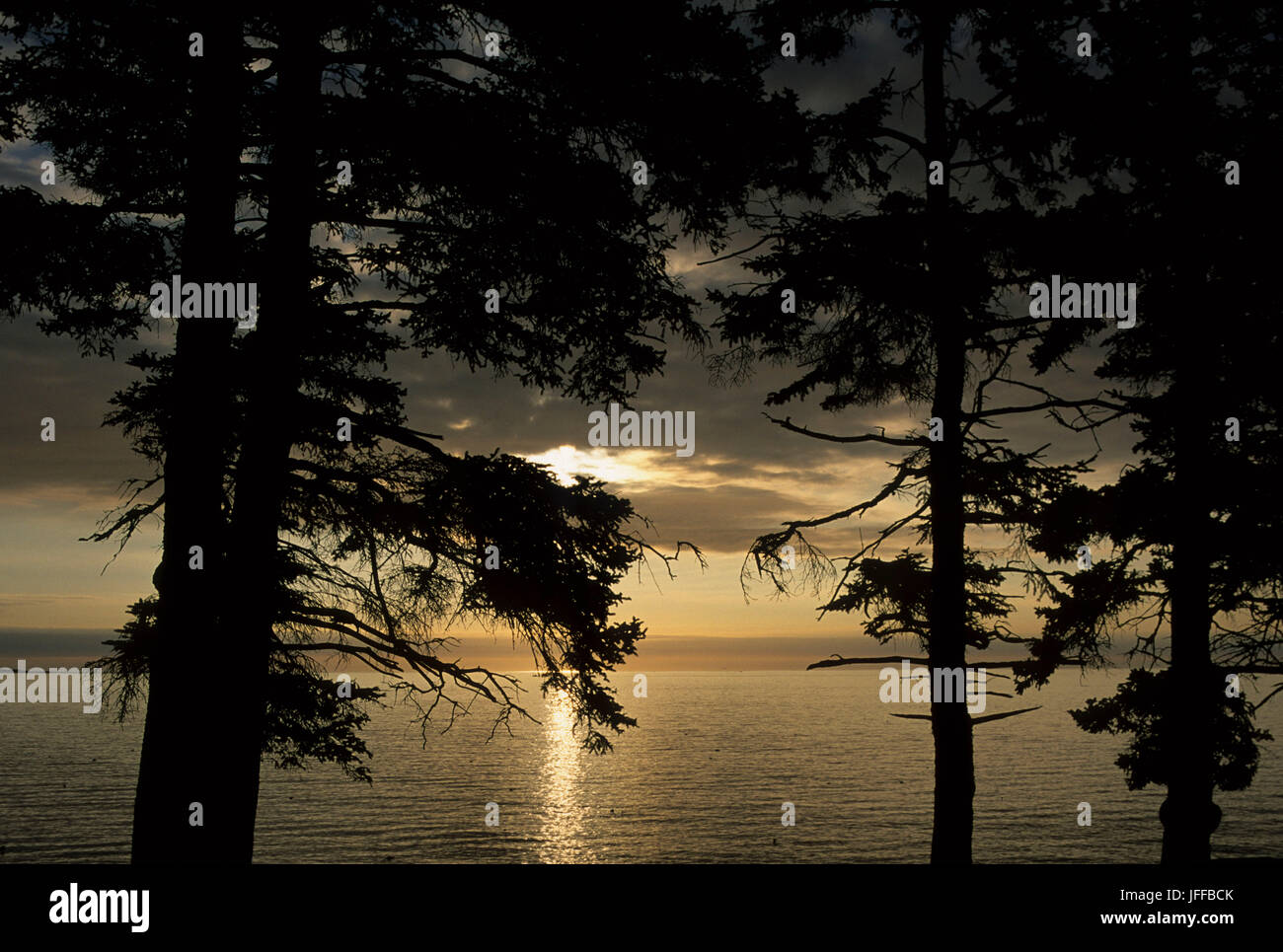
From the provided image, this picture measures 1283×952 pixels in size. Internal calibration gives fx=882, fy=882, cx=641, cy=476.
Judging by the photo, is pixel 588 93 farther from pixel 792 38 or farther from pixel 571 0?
pixel 792 38

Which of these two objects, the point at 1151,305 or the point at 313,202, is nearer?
the point at 313,202

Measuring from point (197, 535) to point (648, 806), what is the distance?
239 feet

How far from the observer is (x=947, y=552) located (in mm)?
9492

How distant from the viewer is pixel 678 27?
815 cm

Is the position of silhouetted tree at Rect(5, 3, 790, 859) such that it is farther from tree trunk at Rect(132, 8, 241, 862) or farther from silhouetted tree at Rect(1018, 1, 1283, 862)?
silhouetted tree at Rect(1018, 1, 1283, 862)

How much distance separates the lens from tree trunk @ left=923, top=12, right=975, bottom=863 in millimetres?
9453

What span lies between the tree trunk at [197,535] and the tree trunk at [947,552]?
700 centimetres

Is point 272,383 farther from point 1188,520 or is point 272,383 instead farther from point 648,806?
point 648,806

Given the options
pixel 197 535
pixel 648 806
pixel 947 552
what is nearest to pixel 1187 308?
pixel 947 552

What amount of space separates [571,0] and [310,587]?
39.9 feet

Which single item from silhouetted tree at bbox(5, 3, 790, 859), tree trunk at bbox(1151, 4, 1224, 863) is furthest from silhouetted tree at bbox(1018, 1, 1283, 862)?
silhouetted tree at bbox(5, 3, 790, 859)
